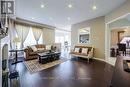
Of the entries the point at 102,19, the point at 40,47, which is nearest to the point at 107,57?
the point at 102,19

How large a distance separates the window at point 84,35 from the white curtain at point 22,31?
14.3ft

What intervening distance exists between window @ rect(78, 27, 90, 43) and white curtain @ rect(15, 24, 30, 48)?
436cm

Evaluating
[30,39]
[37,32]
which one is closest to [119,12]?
[37,32]

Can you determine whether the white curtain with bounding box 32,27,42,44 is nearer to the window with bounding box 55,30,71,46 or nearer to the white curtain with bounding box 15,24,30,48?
the white curtain with bounding box 15,24,30,48

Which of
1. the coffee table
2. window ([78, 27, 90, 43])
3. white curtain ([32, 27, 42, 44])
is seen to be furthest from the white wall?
white curtain ([32, 27, 42, 44])

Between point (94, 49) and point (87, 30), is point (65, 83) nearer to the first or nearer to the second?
point (94, 49)

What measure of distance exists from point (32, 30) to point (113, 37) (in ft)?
24.5

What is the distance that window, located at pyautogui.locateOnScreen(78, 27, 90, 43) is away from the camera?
8992mm

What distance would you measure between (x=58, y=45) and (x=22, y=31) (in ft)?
14.5

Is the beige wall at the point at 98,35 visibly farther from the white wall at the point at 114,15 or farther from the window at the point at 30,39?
the window at the point at 30,39

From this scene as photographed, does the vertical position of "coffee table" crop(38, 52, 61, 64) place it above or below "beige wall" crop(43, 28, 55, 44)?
below

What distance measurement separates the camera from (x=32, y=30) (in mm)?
9930

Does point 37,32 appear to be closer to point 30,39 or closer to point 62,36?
point 30,39

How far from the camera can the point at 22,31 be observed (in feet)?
29.3
